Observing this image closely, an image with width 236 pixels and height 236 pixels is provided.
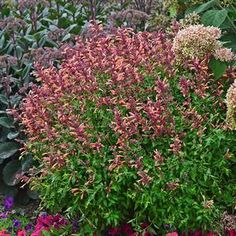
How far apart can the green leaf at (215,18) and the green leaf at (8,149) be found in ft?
5.49

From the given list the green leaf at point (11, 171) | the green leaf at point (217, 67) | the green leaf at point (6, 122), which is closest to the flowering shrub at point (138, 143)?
the green leaf at point (217, 67)

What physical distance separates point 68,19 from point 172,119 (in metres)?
2.16

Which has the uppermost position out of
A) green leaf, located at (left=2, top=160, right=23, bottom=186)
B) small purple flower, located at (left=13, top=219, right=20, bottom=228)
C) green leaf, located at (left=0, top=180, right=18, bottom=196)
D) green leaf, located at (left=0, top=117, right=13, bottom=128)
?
green leaf, located at (left=0, top=117, right=13, bottom=128)

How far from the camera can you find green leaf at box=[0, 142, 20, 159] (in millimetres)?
4430

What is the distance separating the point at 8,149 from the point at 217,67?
1.80 meters

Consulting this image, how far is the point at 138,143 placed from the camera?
3154 mm

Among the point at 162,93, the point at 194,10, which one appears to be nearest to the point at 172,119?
the point at 162,93

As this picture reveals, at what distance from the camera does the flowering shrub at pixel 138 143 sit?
3.11m

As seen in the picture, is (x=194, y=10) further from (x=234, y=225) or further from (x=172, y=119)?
(x=234, y=225)

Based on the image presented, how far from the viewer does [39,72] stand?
3684 mm

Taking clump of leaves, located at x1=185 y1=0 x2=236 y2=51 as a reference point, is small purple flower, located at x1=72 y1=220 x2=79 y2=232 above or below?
below

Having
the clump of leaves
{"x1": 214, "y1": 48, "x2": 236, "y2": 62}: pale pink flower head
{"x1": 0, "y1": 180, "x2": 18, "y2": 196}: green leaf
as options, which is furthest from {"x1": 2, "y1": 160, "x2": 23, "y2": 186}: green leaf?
{"x1": 214, "y1": 48, "x2": 236, "y2": 62}: pale pink flower head

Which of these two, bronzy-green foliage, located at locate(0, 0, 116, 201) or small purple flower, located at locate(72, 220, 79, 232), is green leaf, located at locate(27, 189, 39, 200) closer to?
bronzy-green foliage, located at locate(0, 0, 116, 201)

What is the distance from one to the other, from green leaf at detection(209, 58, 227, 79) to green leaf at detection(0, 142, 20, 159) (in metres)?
1.71
